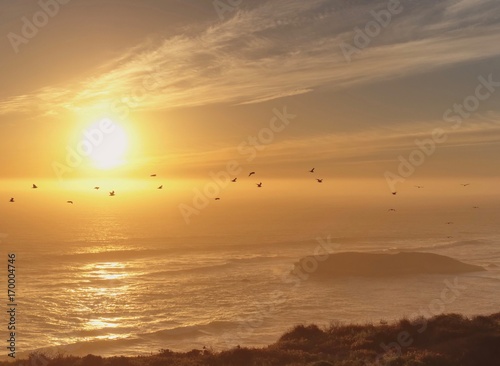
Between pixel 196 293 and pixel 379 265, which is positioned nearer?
pixel 196 293

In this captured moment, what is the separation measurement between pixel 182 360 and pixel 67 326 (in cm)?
2887

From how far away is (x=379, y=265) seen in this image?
75.8 meters

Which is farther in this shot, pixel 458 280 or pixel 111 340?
pixel 458 280

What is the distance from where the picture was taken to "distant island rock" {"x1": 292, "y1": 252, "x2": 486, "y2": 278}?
73.7m

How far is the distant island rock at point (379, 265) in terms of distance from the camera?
73688 mm

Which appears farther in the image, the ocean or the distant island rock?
the distant island rock

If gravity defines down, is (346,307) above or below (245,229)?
below

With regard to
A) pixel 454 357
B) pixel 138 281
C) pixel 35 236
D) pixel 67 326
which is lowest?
pixel 454 357

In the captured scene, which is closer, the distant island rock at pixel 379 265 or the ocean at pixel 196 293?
the ocean at pixel 196 293

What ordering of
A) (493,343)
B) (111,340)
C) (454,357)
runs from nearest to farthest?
(454,357)
(493,343)
(111,340)

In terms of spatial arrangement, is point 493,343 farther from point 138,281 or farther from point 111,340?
point 138,281

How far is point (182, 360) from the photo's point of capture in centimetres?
2292

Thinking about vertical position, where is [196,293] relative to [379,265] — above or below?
below

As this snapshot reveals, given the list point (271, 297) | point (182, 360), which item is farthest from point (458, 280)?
point (182, 360)
